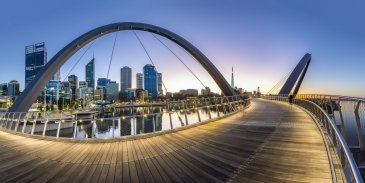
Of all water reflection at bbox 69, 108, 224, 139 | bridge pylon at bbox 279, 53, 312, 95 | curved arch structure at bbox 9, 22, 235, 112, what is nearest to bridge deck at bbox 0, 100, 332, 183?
water reflection at bbox 69, 108, 224, 139

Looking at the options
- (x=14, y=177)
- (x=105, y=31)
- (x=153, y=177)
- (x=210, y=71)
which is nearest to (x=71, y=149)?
(x=14, y=177)

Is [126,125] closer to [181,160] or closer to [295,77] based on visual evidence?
[181,160]

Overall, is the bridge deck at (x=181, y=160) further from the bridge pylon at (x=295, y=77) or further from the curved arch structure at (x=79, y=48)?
the bridge pylon at (x=295, y=77)

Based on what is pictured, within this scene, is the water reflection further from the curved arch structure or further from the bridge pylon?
the bridge pylon

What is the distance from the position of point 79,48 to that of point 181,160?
2239cm

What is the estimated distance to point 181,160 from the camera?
5457 mm

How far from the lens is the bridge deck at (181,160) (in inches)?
173

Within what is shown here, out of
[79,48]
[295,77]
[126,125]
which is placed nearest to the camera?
[126,125]

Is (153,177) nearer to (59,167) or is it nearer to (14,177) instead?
(59,167)

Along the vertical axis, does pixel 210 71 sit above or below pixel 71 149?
above

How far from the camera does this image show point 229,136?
26.1 ft

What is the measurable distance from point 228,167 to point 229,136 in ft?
10.6

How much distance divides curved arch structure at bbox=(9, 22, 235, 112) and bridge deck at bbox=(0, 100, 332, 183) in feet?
53.3

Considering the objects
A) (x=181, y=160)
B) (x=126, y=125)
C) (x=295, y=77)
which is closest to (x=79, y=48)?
(x=126, y=125)
